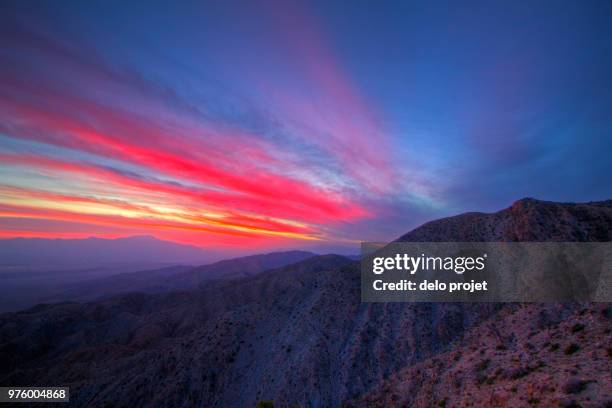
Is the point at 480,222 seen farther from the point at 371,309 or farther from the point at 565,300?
the point at 371,309

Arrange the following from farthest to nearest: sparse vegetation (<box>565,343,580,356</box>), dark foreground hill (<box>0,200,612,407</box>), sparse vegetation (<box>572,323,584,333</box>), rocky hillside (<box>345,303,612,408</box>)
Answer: sparse vegetation (<box>572,323,584,333</box>)
dark foreground hill (<box>0,200,612,407</box>)
sparse vegetation (<box>565,343,580,356</box>)
rocky hillside (<box>345,303,612,408</box>)

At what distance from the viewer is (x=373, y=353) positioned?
38.9 meters

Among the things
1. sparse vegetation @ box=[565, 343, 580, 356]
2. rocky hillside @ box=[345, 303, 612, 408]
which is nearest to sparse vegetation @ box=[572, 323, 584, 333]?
rocky hillside @ box=[345, 303, 612, 408]

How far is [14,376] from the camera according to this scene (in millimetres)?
59094

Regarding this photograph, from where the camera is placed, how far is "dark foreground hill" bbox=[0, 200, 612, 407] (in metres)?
22.4

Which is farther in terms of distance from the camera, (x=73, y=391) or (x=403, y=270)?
(x=403, y=270)

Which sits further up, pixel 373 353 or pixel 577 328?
pixel 577 328

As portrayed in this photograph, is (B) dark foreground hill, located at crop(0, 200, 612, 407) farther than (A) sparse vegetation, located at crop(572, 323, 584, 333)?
No

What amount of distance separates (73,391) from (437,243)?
7070 cm

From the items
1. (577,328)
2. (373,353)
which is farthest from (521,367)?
(373,353)

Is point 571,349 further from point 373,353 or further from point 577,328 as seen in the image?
point 373,353

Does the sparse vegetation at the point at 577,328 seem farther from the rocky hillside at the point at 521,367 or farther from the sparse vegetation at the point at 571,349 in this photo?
the sparse vegetation at the point at 571,349

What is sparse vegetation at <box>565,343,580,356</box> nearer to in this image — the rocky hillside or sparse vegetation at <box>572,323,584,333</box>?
the rocky hillside

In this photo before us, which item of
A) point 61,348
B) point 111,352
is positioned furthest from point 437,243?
point 61,348
